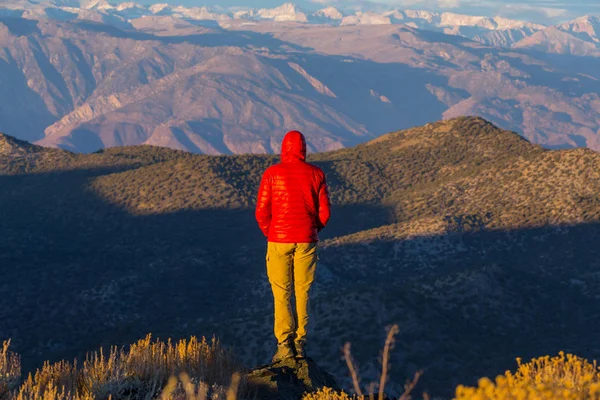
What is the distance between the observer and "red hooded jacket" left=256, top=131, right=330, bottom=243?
43.8 feet

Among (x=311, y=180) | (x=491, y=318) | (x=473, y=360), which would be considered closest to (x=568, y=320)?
(x=491, y=318)

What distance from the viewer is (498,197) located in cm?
7550

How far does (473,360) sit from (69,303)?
31.1 metres

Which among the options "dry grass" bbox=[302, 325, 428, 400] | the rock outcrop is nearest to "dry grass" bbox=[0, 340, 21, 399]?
the rock outcrop

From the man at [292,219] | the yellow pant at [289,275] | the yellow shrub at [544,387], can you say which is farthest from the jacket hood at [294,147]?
the yellow shrub at [544,387]

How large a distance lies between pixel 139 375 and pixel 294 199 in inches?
154

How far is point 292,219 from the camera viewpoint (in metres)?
13.4

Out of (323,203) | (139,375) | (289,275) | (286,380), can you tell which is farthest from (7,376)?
(323,203)

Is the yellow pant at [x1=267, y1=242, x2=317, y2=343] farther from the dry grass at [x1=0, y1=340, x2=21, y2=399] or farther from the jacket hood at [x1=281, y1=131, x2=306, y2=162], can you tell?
the dry grass at [x1=0, y1=340, x2=21, y2=399]

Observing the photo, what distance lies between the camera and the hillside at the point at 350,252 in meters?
40.3

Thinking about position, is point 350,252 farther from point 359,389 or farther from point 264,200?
point 359,389

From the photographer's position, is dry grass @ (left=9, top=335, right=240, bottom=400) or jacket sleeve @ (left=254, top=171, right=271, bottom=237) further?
jacket sleeve @ (left=254, top=171, right=271, bottom=237)

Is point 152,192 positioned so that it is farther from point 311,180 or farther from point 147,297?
point 311,180

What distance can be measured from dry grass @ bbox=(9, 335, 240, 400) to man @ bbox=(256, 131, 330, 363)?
1.58m
